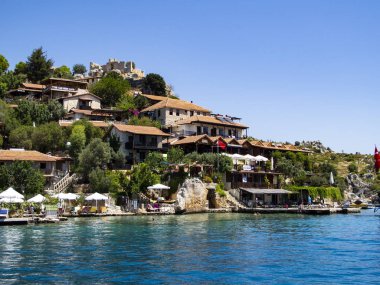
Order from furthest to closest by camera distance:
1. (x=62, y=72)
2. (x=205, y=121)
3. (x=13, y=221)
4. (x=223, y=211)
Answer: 1. (x=62, y=72)
2. (x=205, y=121)
3. (x=223, y=211)
4. (x=13, y=221)

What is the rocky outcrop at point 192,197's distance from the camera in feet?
181

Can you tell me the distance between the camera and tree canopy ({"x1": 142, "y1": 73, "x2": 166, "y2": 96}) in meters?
111

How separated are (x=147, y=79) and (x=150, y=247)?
8817 cm

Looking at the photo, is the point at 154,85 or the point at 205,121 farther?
the point at 154,85

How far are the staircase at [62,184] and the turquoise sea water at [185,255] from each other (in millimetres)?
15107

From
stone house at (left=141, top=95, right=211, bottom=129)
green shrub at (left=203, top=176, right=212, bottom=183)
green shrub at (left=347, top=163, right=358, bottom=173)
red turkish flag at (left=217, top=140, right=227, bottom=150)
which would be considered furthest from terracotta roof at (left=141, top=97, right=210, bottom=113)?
green shrub at (left=347, top=163, right=358, bottom=173)

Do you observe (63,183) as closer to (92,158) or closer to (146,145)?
(92,158)

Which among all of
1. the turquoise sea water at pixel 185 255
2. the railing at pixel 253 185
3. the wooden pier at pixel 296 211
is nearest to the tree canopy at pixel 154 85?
the railing at pixel 253 185

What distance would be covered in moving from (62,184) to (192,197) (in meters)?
15.5

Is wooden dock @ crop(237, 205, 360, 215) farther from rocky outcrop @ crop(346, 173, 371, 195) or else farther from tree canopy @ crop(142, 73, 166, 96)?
tree canopy @ crop(142, 73, 166, 96)

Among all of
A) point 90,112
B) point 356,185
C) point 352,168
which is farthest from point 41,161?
point 352,168

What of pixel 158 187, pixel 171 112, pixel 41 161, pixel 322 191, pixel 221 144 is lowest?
pixel 322 191

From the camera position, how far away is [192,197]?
5688 cm

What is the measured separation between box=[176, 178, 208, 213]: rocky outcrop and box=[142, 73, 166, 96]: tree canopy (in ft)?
183
